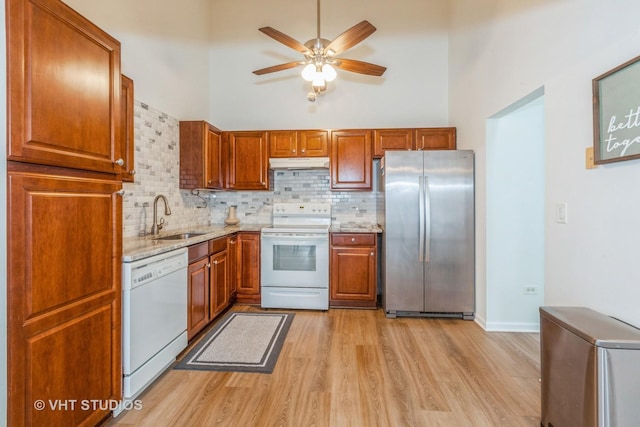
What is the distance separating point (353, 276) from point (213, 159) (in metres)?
2.14

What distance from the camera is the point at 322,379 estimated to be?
6.74ft

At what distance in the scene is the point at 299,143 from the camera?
3.79m

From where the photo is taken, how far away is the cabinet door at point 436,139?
3648 millimetres

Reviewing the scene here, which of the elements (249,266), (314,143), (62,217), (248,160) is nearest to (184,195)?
(248,160)

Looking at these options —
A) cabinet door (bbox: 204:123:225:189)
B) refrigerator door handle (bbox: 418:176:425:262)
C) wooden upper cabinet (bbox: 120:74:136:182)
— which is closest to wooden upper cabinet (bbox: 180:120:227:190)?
cabinet door (bbox: 204:123:225:189)

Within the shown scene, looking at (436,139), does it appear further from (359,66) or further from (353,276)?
(353,276)

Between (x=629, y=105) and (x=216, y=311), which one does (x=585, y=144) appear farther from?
(x=216, y=311)

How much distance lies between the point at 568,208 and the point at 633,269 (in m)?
0.50

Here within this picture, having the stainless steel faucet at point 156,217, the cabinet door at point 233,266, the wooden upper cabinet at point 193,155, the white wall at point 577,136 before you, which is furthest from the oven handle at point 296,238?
the white wall at point 577,136

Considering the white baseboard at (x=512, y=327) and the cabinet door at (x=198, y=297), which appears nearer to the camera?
the cabinet door at (x=198, y=297)

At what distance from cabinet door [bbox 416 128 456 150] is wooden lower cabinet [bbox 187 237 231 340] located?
2618 mm

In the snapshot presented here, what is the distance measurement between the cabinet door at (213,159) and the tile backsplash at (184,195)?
12.2 inches

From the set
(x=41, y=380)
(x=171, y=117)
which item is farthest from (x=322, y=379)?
(x=171, y=117)

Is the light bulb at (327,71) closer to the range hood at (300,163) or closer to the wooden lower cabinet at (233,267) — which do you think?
the range hood at (300,163)
